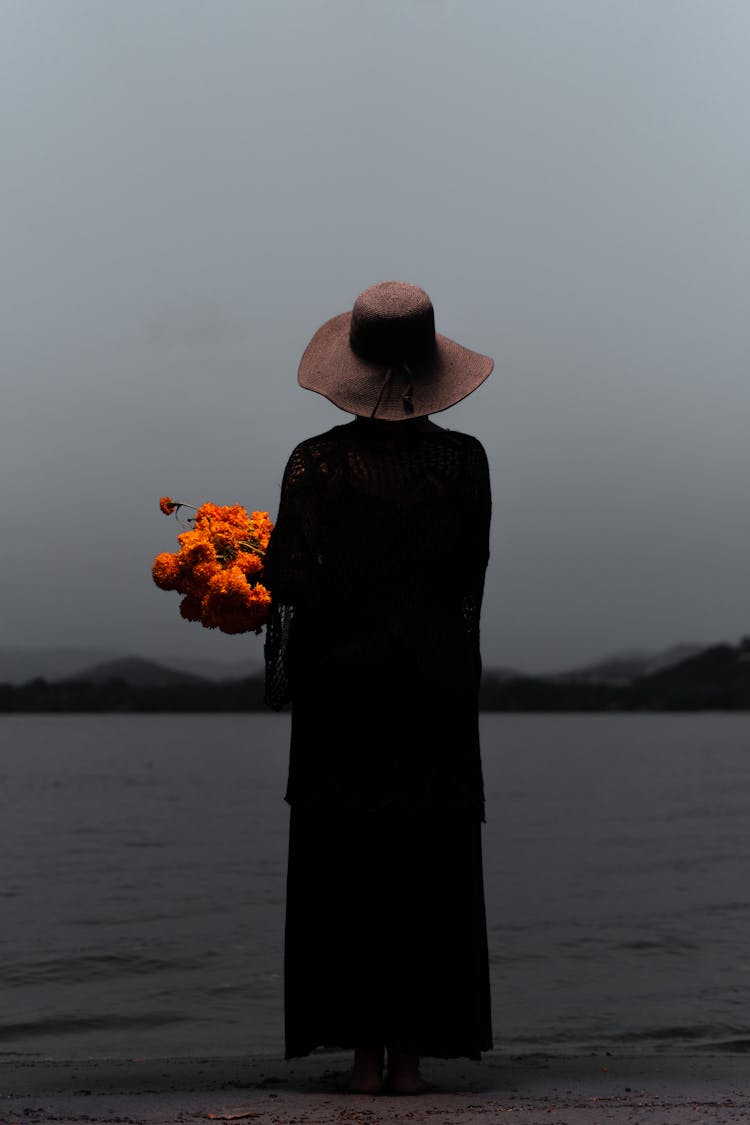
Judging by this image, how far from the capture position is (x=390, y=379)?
4.71m

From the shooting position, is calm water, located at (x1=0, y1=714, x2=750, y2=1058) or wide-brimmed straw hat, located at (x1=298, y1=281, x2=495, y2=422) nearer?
wide-brimmed straw hat, located at (x1=298, y1=281, x2=495, y2=422)

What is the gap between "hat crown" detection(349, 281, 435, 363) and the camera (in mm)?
4707

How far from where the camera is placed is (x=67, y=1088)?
568 centimetres

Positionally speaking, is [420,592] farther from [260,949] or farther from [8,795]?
[8,795]

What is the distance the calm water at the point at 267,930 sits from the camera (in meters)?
7.89

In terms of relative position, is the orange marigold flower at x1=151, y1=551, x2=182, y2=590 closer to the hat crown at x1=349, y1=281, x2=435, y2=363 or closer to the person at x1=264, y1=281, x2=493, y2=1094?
the person at x1=264, y1=281, x2=493, y2=1094

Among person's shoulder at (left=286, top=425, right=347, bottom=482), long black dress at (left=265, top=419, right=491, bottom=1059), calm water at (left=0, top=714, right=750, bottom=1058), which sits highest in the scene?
person's shoulder at (left=286, top=425, right=347, bottom=482)

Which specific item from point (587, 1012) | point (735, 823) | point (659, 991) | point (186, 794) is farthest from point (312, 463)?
point (186, 794)

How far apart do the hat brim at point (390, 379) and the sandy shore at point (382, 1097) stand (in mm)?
2226

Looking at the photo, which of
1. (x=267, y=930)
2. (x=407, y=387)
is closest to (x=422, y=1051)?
(x=407, y=387)

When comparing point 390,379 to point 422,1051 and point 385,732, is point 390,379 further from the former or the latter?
point 422,1051

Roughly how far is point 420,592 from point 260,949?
6.58 metres

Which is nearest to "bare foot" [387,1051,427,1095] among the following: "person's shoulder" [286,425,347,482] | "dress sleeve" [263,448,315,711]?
"dress sleeve" [263,448,315,711]

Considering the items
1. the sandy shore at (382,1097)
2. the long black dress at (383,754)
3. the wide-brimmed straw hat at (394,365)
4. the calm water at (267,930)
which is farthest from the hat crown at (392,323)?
the calm water at (267,930)
